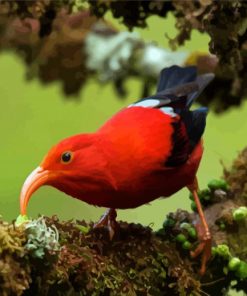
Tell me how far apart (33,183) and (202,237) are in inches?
21.5

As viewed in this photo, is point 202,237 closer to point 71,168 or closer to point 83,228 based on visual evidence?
point 83,228

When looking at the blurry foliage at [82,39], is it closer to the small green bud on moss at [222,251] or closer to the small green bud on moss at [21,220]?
the small green bud on moss at [222,251]

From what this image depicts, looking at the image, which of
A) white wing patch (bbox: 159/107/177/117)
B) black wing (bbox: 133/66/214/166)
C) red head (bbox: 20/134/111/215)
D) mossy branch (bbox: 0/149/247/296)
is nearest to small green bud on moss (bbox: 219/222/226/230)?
mossy branch (bbox: 0/149/247/296)

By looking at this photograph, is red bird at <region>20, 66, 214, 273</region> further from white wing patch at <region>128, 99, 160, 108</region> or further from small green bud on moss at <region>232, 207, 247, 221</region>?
small green bud on moss at <region>232, 207, 247, 221</region>

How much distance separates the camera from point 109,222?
6.37 ft

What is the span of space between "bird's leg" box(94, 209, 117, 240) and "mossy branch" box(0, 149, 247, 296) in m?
0.02

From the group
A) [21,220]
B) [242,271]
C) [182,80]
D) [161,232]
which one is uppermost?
[182,80]

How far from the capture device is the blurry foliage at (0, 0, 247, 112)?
2742mm

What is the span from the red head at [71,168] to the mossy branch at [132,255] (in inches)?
4.2

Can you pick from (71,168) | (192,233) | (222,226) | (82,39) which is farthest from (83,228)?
(82,39)

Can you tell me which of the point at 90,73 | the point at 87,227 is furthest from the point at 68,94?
the point at 87,227

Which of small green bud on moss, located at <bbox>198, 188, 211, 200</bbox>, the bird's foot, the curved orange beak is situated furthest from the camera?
small green bud on moss, located at <bbox>198, 188, 211, 200</bbox>

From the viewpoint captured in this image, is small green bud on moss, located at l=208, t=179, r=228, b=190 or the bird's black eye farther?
small green bud on moss, located at l=208, t=179, r=228, b=190

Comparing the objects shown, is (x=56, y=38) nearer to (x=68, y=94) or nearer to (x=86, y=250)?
(x=68, y=94)
